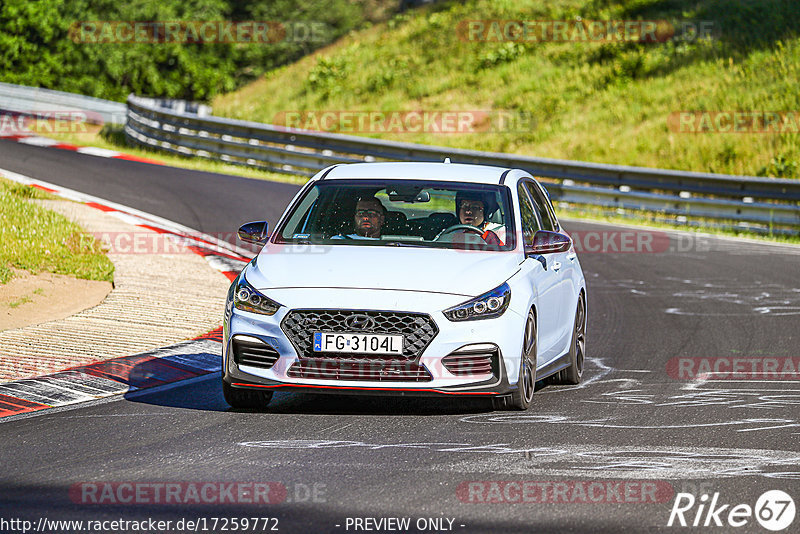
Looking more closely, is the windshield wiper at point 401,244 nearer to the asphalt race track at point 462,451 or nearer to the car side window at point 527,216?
the car side window at point 527,216

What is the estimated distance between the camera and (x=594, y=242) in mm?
20156

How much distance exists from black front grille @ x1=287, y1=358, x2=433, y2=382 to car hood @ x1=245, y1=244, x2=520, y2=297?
1.52ft

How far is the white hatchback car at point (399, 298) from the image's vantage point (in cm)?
746

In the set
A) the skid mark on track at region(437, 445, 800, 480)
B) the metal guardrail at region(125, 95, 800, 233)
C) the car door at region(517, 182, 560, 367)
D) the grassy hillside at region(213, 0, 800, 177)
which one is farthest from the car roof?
the grassy hillside at region(213, 0, 800, 177)

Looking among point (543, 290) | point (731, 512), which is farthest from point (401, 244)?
point (731, 512)

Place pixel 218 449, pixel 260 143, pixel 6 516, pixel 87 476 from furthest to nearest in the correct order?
pixel 260 143 → pixel 218 449 → pixel 87 476 → pixel 6 516

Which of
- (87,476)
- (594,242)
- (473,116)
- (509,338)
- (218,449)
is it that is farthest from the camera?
(473,116)

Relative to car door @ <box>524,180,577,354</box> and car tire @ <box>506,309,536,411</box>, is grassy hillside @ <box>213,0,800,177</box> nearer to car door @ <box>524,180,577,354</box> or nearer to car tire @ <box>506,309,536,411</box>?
car door @ <box>524,180,577,354</box>

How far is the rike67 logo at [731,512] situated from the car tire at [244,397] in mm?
3070

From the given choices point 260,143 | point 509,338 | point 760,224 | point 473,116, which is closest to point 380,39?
point 473,116

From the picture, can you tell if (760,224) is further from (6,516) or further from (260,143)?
(6,516)

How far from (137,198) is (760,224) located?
1123 cm

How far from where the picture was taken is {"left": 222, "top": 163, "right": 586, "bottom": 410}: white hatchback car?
7461 mm

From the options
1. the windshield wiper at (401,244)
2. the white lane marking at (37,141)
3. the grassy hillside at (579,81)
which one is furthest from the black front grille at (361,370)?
the white lane marking at (37,141)
